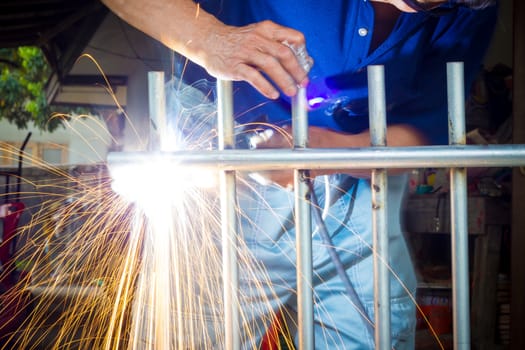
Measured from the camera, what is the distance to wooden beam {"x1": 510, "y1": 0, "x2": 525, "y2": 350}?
90.5 inches

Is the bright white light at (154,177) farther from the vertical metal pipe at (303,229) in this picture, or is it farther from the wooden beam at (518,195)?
the wooden beam at (518,195)

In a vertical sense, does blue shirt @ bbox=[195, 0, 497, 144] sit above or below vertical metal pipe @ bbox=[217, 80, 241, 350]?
above

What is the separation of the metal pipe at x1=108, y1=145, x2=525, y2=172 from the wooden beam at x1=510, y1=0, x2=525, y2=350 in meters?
1.49

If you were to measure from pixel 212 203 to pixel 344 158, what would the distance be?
696 mm

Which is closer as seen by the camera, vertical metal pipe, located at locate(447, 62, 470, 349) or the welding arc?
vertical metal pipe, located at locate(447, 62, 470, 349)

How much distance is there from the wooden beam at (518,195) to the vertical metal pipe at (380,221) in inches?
60.0

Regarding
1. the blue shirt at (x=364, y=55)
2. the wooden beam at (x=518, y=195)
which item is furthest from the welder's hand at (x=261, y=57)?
the wooden beam at (x=518, y=195)

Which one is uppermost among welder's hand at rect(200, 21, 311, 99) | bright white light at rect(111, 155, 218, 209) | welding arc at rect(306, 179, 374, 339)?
welder's hand at rect(200, 21, 311, 99)

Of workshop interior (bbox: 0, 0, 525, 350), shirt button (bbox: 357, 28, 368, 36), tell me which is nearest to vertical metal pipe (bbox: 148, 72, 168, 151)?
workshop interior (bbox: 0, 0, 525, 350)

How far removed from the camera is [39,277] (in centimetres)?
518

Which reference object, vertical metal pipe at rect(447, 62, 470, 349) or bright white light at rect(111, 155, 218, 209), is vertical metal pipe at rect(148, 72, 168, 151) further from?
vertical metal pipe at rect(447, 62, 470, 349)

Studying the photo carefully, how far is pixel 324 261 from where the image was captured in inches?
64.8

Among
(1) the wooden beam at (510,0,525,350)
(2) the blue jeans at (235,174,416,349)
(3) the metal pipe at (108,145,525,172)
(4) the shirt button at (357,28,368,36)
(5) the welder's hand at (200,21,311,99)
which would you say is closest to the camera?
(3) the metal pipe at (108,145,525,172)

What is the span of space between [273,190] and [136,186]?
2.32ft
